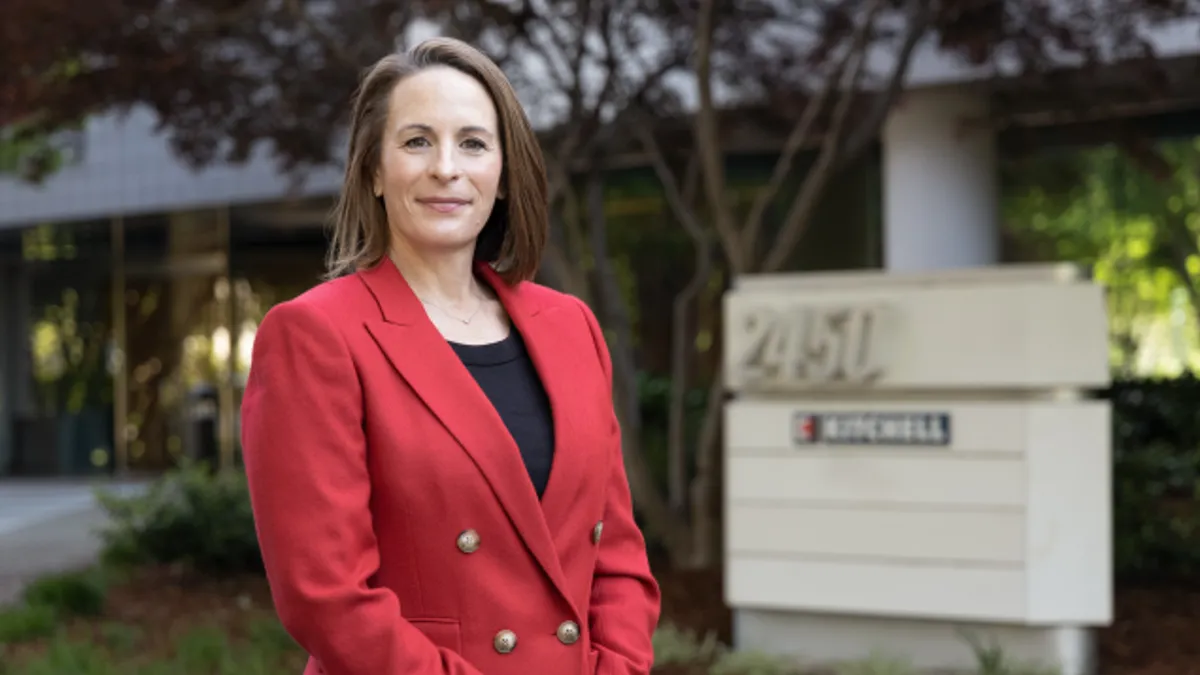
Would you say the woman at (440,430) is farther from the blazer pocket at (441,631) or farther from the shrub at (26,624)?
the shrub at (26,624)

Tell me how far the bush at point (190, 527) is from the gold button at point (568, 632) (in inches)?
294

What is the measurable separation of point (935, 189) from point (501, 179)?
11302 mm

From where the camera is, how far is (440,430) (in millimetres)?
1995

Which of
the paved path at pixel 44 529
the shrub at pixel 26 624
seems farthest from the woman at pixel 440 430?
the paved path at pixel 44 529

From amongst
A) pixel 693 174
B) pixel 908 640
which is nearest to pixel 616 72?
pixel 693 174

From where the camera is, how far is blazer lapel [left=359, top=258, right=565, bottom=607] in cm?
200

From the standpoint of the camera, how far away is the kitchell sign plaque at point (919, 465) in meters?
5.86

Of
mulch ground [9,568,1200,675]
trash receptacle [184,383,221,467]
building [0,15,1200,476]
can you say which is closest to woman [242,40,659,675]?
mulch ground [9,568,1200,675]

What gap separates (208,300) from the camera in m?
18.8

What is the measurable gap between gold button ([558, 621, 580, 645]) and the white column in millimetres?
11102

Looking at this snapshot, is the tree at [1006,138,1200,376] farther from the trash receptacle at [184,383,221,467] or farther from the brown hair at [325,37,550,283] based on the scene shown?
the brown hair at [325,37,550,283]

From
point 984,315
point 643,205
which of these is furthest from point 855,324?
point 643,205

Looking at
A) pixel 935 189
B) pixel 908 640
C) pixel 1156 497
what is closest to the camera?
Result: pixel 908 640

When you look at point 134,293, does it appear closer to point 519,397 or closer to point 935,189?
point 935,189
